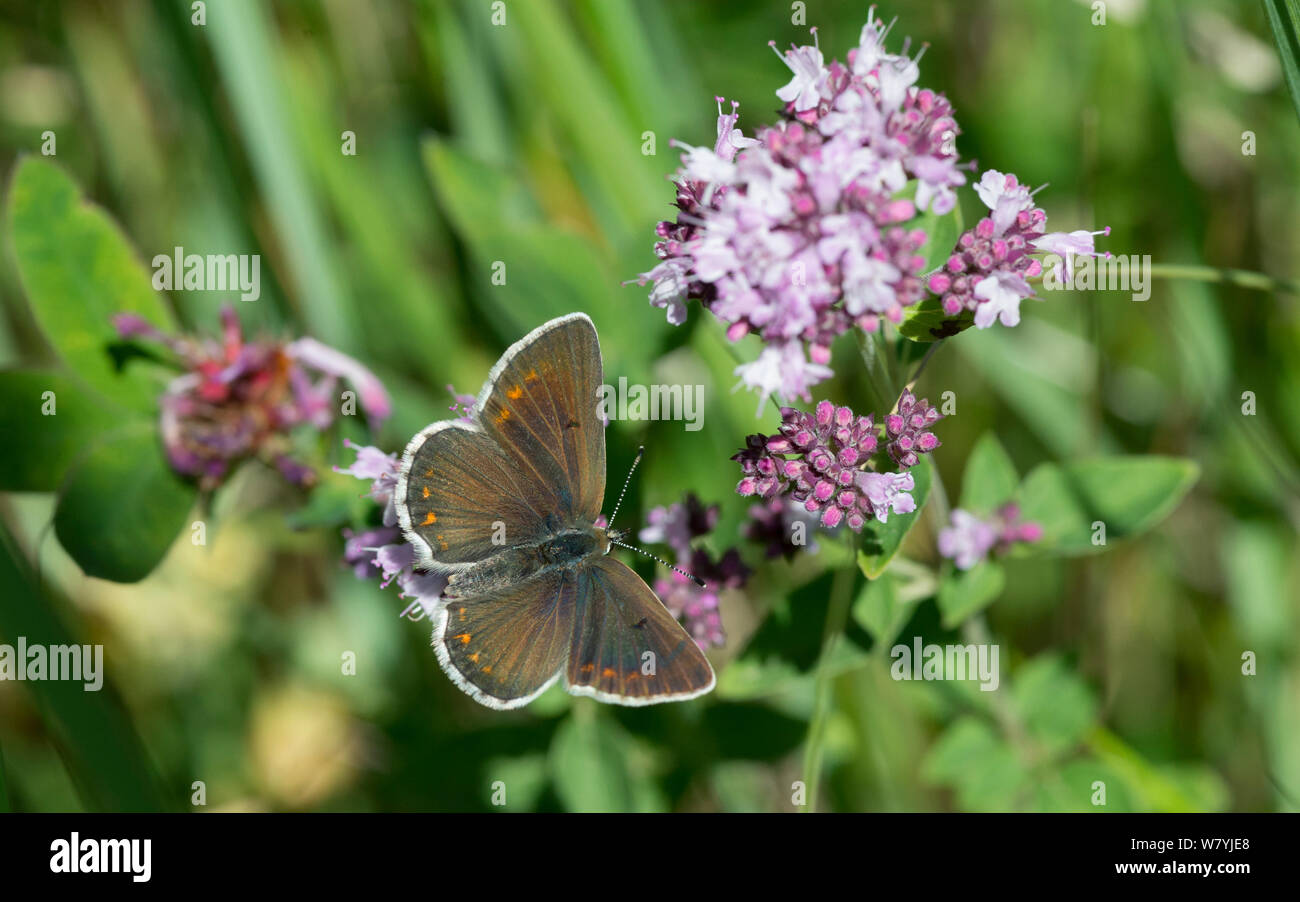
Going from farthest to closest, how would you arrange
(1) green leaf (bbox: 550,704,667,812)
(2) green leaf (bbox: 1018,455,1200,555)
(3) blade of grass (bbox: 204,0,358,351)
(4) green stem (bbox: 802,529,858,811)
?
(3) blade of grass (bbox: 204,0,358,351)
(1) green leaf (bbox: 550,704,667,812)
(2) green leaf (bbox: 1018,455,1200,555)
(4) green stem (bbox: 802,529,858,811)

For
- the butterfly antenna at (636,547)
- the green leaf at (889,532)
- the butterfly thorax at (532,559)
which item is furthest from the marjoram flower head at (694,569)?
the green leaf at (889,532)

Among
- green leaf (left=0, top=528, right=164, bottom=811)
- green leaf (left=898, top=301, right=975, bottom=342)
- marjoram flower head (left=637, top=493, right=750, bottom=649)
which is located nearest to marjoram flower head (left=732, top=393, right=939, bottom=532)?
green leaf (left=898, top=301, right=975, bottom=342)

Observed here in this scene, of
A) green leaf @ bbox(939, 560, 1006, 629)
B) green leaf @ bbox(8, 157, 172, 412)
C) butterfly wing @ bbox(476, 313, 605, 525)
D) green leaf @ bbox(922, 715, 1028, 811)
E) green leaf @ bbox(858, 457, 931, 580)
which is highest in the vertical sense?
green leaf @ bbox(8, 157, 172, 412)

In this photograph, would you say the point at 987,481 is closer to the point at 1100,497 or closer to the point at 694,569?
the point at 1100,497

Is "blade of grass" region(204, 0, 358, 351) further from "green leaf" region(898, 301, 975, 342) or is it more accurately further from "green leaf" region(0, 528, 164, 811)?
"green leaf" region(898, 301, 975, 342)
